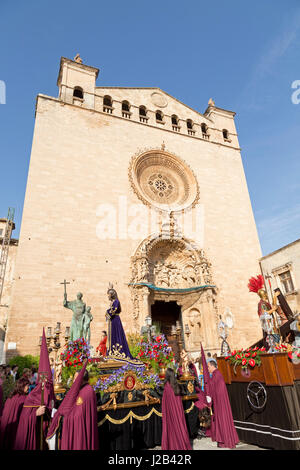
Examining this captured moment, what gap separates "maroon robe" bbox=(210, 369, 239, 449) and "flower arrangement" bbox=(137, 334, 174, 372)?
156 cm

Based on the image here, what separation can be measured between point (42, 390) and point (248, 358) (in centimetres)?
418

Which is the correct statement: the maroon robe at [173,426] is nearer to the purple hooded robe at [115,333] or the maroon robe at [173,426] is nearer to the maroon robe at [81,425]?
the maroon robe at [81,425]

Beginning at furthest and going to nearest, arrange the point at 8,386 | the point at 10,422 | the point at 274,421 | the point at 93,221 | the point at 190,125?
1. the point at 190,125
2. the point at 93,221
3. the point at 8,386
4. the point at 274,421
5. the point at 10,422

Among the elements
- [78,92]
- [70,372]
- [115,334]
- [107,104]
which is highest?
[78,92]

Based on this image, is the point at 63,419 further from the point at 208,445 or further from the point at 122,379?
the point at 208,445

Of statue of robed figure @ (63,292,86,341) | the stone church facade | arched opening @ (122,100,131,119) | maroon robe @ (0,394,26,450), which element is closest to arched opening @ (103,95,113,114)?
the stone church facade

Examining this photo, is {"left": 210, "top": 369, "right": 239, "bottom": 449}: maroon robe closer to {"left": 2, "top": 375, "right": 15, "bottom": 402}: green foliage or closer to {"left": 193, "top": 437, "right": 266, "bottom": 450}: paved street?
{"left": 193, "top": 437, "right": 266, "bottom": 450}: paved street

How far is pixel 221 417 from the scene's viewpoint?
5.36 meters

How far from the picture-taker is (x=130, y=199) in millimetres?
15945

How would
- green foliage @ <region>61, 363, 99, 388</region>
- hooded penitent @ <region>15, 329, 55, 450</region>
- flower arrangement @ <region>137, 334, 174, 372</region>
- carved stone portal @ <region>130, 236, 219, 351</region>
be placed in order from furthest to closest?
carved stone portal @ <region>130, 236, 219, 351</region> < flower arrangement @ <region>137, 334, 174, 372</region> < green foliage @ <region>61, 363, 99, 388</region> < hooded penitent @ <region>15, 329, 55, 450</region>

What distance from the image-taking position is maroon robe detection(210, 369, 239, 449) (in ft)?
17.2

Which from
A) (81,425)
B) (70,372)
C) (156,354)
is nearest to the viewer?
(81,425)

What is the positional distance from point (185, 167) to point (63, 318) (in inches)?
506

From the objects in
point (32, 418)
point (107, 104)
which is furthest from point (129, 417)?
point (107, 104)
